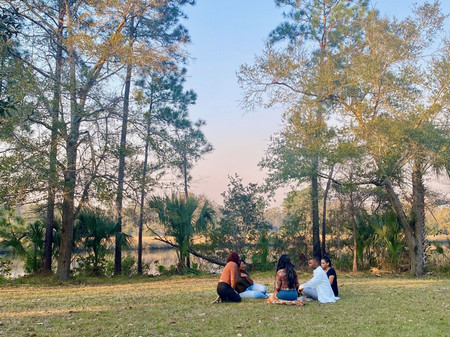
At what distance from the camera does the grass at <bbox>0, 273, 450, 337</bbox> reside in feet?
18.1

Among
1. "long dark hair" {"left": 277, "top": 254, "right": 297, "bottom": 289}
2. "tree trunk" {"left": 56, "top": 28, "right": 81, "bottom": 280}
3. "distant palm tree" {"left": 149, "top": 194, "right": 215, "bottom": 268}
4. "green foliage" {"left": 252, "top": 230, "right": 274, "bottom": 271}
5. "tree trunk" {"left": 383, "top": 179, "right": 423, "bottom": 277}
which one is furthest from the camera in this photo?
"green foliage" {"left": 252, "top": 230, "right": 274, "bottom": 271}

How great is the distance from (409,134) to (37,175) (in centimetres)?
1025

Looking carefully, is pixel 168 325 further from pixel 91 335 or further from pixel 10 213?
pixel 10 213

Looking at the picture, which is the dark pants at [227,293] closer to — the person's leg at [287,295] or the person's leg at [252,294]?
the person's leg at [252,294]

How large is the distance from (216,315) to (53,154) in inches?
282

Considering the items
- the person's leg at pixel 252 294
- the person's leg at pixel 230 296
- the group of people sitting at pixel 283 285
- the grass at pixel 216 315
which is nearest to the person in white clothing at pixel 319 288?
the group of people sitting at pixel 283 285

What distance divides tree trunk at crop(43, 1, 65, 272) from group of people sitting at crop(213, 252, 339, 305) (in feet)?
18.9

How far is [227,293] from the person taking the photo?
771 cm

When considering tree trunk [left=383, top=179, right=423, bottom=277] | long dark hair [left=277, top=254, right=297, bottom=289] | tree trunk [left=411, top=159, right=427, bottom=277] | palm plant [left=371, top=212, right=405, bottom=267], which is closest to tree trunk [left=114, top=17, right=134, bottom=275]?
long dark hair [left=277, top=254, right=297, bottom=289]

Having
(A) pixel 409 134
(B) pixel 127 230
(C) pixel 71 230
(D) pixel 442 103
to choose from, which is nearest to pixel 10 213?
(C) pixel 71 230

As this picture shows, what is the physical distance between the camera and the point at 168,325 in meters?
5.90

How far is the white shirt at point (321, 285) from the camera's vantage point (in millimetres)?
7819

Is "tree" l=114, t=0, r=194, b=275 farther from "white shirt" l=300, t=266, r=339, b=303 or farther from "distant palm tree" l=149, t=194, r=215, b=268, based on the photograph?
"white shirt" l=300, t=266, r=339, b=303

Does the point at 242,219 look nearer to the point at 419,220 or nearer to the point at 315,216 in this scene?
Answer: the point at 315,216
